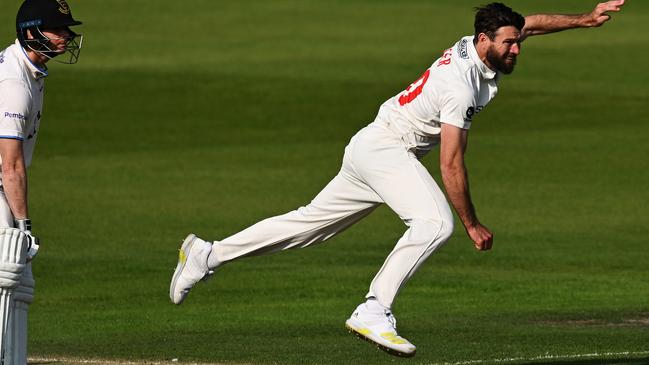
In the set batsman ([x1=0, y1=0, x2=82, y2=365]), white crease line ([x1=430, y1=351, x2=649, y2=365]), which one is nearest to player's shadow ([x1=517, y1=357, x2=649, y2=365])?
white crease line ([x1=430, y1=351, x2=649, y2=365])

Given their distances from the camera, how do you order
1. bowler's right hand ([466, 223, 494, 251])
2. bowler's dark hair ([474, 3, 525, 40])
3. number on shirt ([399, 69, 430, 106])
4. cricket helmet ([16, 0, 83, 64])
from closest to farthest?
cricket helmet ([16, 0, 83, 64])
bowler's right hand ([466, 223, 494, 251])
bowler's dark hair ([474, 3, 525, 40])
number on shirt ([399, 69, 430, 106])

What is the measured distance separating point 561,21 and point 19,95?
3988mm

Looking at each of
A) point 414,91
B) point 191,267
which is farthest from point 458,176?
point 191,267

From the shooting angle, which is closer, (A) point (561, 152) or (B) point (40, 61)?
(B) point (40, 61)

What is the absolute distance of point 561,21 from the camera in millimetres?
10273

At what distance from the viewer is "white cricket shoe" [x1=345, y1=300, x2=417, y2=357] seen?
29.0 ft

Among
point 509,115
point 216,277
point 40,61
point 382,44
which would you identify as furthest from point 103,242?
point 382,44

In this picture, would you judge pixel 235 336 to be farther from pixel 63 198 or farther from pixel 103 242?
pixel 63 198

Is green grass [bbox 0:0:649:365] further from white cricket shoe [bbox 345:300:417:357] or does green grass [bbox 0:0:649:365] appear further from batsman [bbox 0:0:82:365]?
batsman [bbox 0:0:82:365]

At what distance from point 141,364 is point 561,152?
18276mm

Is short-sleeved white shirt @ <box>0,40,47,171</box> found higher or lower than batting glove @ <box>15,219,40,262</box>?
higher

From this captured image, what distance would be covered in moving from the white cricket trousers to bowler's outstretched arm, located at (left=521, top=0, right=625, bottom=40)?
1.31 metres

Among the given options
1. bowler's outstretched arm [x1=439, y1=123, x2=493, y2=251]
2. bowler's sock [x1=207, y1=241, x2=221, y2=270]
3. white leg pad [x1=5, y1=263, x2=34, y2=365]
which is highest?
bowler's outstretched arm [x1=439, y1=123, x2=493, y2=251]

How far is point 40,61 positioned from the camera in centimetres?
882
